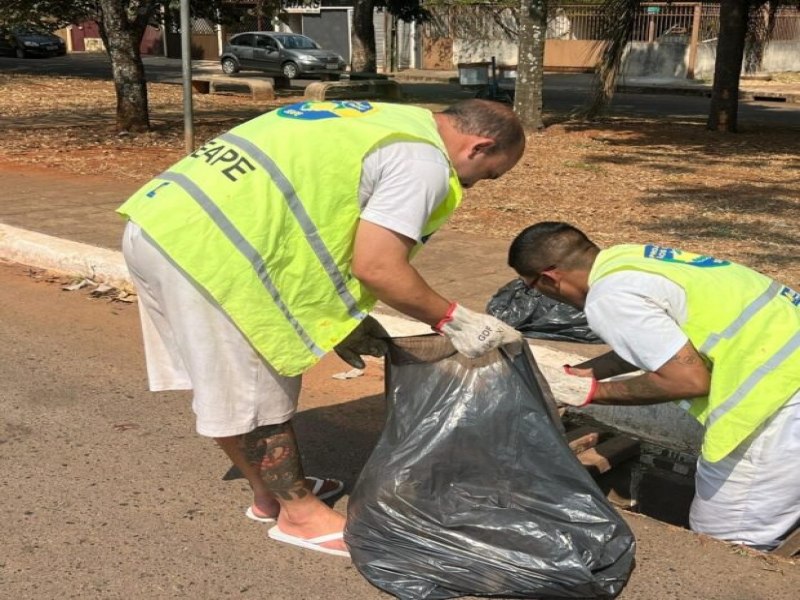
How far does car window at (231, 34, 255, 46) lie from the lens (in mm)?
31459

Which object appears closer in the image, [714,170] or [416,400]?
[416,400]

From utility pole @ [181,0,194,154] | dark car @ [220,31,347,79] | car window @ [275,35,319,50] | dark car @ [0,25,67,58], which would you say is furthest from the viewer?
dark car @ [0,25,67,58]

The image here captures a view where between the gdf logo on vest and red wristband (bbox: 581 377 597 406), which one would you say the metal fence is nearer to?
red wristband (bbox: 581 377 597 406)

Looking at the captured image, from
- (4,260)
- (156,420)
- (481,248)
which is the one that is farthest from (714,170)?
(156,420)

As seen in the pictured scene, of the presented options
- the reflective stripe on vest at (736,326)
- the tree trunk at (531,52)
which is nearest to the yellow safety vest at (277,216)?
the reflective stripe on vest at (736,326)

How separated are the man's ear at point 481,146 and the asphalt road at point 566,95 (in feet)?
48.0

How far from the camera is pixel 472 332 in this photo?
9.14ft

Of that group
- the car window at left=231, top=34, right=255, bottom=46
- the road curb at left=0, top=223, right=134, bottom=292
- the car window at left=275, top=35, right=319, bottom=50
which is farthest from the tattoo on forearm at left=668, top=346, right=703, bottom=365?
the car window at left=231, top=34, right=255, bottom=46

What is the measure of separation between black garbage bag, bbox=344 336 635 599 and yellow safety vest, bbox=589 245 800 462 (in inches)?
18.7

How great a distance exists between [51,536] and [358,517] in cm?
106

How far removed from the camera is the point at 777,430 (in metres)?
3.11

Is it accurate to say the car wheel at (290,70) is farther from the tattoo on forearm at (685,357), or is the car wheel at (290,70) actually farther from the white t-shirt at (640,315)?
the tattoo on forearm at (685,357)

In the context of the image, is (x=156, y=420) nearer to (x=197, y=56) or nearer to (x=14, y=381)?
(x=14, y=381)

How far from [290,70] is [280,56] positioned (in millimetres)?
598
